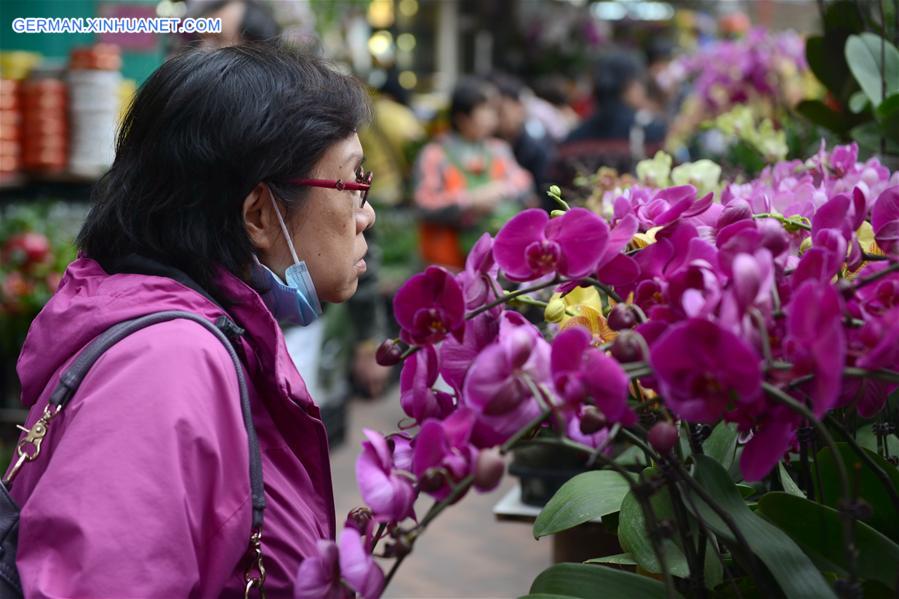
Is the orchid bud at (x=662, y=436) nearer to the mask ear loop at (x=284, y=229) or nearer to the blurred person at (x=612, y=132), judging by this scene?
the mask ear loop at (x=284, y=229)

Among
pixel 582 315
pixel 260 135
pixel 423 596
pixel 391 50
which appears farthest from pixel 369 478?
pixel 391 50

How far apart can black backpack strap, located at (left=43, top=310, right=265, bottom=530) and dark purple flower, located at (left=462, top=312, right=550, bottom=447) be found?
465 millimetres

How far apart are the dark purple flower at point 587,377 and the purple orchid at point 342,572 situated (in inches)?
9.0

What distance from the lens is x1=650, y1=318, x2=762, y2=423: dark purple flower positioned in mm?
875

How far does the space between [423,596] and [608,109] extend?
3.56 metres

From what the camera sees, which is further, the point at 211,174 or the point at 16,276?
the point at 16,276

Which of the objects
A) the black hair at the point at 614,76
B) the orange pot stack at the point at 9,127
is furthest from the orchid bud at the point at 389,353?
the black hair at the point at 614,76

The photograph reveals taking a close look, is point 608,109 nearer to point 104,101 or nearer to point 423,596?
point 104,101

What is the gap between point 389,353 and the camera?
1.09 metres

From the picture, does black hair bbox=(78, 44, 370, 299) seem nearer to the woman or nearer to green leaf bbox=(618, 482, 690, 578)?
the woman

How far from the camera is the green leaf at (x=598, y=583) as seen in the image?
3.83 feet

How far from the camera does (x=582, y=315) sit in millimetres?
1354

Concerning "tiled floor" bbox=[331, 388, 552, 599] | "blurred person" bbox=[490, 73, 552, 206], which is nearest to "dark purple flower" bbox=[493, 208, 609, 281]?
"tiled floor" bbox=[331, 388, 552, 599]

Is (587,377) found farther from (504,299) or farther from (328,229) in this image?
(328,229)
